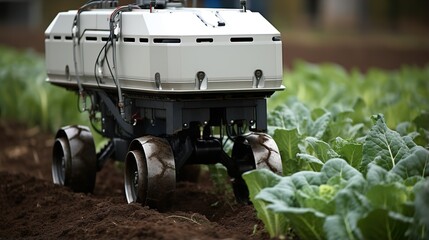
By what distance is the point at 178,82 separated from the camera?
23.5 ft

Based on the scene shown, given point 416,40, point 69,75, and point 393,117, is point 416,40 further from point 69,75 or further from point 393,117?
point 69,75

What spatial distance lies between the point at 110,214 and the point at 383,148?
1905 millimetres

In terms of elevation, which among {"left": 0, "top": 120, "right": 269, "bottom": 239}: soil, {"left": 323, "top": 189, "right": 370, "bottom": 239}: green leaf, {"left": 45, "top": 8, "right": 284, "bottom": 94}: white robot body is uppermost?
{"left": 45, "top": 8, "right": 284, "bottom": 94}: white robot body

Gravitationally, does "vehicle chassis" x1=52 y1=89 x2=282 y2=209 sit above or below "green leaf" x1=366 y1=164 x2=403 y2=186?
below

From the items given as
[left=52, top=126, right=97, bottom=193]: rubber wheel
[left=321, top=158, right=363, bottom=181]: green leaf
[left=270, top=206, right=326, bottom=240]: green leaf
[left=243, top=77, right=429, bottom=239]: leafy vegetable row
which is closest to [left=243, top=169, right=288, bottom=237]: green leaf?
[left=243, top=77, right=429, bottom=239]: leafy vegetable row

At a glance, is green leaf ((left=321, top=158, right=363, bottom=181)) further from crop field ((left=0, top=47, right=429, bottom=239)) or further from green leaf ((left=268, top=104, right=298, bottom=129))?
green leaf ((left=268, top=104, right=298, bottom=129))

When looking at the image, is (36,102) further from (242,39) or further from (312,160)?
(312,160)

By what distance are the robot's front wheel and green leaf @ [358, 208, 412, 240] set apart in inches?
80.3

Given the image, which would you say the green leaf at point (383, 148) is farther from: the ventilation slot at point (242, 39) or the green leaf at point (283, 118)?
the green leaf at point (283, 118)

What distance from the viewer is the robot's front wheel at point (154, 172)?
7277mm

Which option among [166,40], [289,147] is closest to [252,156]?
Answer: [289,147]

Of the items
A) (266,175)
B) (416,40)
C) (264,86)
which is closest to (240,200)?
(264,86)

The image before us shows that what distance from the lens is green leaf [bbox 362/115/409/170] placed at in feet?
22.3

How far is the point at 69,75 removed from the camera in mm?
8789
